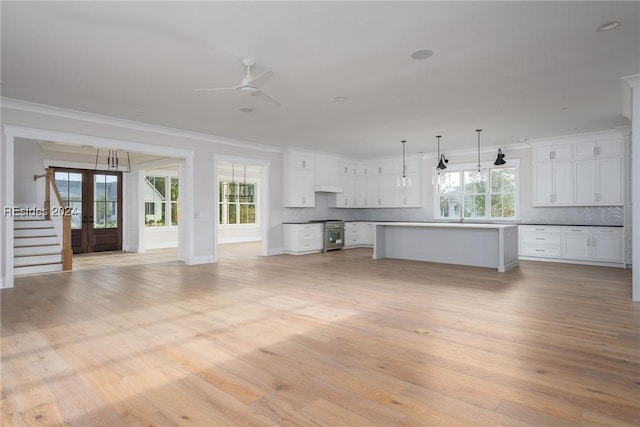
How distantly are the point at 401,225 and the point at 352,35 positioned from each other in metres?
5.16

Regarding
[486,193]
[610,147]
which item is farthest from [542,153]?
[486,193]

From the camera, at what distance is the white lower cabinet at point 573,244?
7.05 meters

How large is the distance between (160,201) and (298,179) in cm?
478

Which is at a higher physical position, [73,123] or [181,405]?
[73,123]

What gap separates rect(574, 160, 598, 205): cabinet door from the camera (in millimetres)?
7527

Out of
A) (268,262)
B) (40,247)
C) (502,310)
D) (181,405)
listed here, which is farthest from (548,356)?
(40,247)

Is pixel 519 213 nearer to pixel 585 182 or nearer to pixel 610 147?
pixel 585 182

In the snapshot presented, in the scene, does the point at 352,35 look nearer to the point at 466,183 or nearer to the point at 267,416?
the point at 267,416

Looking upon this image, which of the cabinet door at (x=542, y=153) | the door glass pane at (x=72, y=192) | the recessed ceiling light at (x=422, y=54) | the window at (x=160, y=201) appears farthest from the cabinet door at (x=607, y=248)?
the door glass pane at (x=72, y=192)

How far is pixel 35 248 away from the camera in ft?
22.7

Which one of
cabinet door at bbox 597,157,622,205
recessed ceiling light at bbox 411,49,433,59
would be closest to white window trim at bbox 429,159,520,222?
cabinet door at bbox 597,157,622,205

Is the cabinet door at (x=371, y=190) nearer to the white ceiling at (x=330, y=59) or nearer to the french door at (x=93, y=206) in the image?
the white ceiling at (x=330, y=59)

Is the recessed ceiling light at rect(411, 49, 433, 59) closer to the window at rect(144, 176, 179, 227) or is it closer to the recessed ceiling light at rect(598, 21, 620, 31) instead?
the recessed ceiling light at rect(598, 21, 620, 31)

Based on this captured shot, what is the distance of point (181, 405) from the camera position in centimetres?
209
